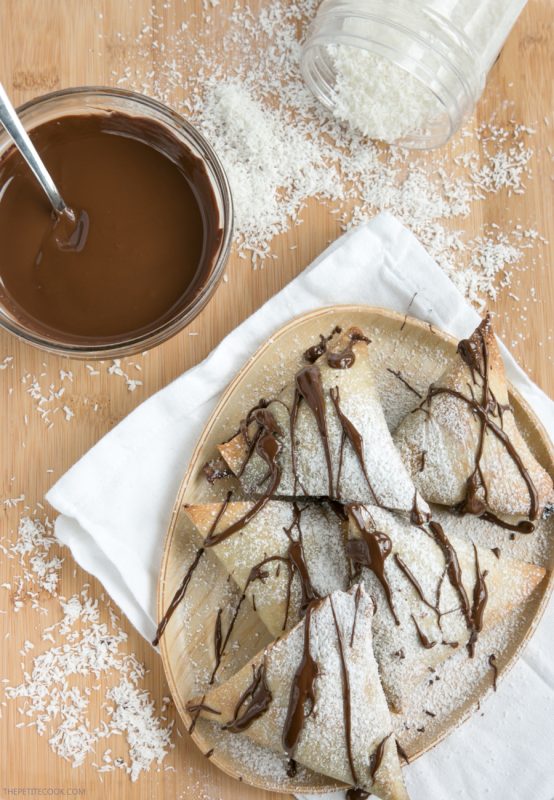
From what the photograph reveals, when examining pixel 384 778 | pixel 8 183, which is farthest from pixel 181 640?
pixel 8 183

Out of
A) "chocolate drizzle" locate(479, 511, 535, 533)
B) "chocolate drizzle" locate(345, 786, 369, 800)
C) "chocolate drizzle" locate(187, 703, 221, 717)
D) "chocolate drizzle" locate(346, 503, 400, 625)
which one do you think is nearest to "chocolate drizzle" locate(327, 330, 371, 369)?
"chocolate drizzle" locate(346, 503, 400, 625)

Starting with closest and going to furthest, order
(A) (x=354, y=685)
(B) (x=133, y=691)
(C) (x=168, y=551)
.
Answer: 1. (A) (x=354, y=685)
2. (C) (x=168, y=551)
3. (B) (x=133, y=691)

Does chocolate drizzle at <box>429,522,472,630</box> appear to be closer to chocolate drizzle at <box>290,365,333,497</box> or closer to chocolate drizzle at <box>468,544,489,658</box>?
chocolate drizzle at <box>468,544,489,658</box>

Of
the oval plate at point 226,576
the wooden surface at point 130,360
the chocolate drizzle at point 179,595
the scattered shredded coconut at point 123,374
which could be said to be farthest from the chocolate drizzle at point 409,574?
the scattered shredded coconut at point 123,374

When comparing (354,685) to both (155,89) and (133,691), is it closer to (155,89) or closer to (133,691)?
(133,691)

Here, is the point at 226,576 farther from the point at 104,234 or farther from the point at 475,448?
the point at 104,234

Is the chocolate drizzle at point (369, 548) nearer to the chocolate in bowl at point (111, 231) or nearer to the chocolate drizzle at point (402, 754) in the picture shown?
the chocolate drizzle at point (402, 754)
